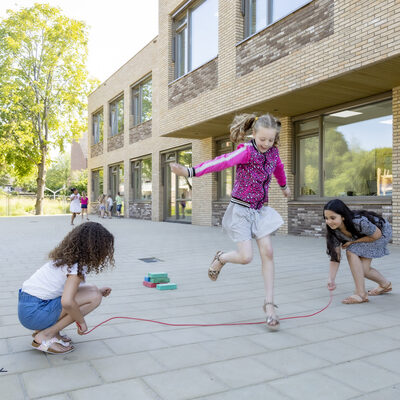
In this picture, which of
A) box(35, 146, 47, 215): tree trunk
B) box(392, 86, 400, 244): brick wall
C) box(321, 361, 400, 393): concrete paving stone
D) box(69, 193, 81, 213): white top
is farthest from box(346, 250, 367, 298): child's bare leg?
box(35, 146, 47, 215): tree trunk

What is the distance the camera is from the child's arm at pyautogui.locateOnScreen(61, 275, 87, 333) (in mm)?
2770

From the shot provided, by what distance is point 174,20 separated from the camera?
16422 millimetres

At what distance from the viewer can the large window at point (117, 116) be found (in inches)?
995

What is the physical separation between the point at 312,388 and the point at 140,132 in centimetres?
2063

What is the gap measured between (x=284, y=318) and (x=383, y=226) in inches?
58.6

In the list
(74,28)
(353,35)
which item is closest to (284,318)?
(353,35)

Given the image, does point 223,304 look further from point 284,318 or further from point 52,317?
point 52,317

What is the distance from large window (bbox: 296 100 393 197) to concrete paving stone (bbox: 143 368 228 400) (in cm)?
847

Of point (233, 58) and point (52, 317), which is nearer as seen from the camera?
point (52, 317)

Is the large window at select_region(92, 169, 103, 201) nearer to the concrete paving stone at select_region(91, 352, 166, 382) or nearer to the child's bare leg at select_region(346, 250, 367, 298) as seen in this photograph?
the child's bare leg at select_region(346, 250, 367, 298)

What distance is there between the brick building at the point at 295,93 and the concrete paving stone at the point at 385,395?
6508 mm

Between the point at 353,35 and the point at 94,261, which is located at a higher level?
the point at 353,35

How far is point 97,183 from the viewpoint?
3045cm

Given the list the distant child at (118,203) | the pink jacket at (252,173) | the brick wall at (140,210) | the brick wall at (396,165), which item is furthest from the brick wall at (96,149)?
the pink jacket at (252,173)
